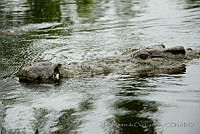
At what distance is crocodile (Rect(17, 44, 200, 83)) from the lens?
7.63 m

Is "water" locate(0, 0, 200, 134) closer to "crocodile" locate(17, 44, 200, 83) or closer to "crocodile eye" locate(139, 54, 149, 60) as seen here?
"crocodile" locate(17, 44, 200, 83)

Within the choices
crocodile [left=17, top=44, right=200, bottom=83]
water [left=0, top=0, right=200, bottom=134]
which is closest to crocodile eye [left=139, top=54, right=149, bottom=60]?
crocodile [left=17, top=44, right=200, bottom=83]

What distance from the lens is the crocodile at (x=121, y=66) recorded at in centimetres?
763

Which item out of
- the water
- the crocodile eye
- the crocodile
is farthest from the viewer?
the crocodile eye

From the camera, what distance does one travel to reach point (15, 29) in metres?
15.4

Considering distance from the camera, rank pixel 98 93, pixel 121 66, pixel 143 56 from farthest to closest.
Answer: pixel 143 56
pixel 121 66
pixel 98 93

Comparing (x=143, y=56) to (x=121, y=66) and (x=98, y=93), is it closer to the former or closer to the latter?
(x=121, y=66)

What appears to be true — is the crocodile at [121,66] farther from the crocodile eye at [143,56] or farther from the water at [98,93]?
the water at [98,93]

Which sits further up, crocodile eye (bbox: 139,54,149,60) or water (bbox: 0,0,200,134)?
crocodile eye (bbox: 139,54,149,60)

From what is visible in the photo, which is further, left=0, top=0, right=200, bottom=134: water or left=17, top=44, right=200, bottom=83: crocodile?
left=17, top=44, right=200, bottom=83: crocodile

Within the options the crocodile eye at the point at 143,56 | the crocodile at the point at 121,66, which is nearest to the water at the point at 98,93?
the crocodile at the point at 121,66

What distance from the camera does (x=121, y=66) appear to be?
26.6 feet

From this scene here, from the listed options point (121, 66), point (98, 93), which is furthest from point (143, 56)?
point (98, 93)

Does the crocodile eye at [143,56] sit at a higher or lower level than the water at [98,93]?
higher
